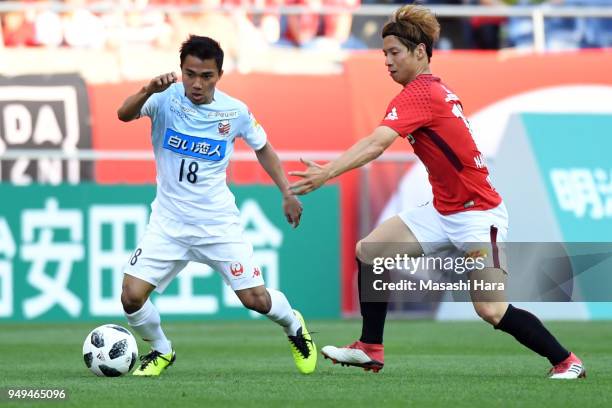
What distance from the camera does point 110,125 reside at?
673 inches

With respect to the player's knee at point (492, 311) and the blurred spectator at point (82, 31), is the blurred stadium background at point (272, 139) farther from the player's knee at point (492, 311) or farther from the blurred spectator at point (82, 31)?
the player's knee at point (492, 311)

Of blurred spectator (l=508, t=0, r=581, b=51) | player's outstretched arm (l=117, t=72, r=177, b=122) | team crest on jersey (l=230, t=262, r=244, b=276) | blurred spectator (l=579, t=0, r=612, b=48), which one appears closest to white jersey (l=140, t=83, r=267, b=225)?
player's outstretched arm (l=117, t=72, r=177, b=122)

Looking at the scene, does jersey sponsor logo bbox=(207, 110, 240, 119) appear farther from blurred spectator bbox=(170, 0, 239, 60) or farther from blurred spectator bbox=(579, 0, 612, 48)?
blurred spectator bbox=(579, 0, 612, 48)

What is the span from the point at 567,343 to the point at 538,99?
20.0 ft

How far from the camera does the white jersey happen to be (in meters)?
9.09

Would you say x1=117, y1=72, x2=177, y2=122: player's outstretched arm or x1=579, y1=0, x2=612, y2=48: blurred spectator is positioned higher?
x1=117, y1=72, x2=177, y2=122: player's outstretched arm

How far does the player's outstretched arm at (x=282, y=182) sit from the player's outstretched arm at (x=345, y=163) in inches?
35.4

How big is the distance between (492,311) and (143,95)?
2.56 m

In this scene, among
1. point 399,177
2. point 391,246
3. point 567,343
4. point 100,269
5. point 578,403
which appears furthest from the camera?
point 399,177

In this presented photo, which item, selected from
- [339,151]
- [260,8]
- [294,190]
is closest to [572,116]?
[339,151]

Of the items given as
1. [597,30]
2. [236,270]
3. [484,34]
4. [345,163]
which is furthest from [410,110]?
[484,34]

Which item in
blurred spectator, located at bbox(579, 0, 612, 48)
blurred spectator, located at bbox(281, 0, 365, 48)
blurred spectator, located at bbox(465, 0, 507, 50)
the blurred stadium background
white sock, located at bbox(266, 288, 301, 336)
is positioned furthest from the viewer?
blurred spectator, located at bbox(465, 0, 507, 50)

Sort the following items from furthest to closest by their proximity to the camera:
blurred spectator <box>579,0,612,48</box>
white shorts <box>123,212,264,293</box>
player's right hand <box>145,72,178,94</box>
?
1. blurred spectator <box>579,0,612,48</box>
2. white shorts <box>123,212,264,293</box>
3. player's right hand <box>145,72,178,94</box>

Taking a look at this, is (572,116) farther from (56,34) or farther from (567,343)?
(56,34)
